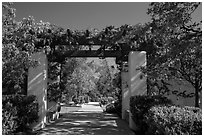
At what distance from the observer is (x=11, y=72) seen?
24.3ft

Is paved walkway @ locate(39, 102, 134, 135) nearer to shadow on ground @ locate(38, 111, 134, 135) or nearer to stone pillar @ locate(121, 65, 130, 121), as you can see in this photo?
shadow on ground @ locate(38, 111, 134, 135)

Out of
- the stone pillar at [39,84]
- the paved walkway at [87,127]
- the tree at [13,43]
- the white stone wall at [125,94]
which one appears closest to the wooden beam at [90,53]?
the stone pillar at [39,84]

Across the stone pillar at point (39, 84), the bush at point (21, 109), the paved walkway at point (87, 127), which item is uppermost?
the stone pillar at point (39, 84)

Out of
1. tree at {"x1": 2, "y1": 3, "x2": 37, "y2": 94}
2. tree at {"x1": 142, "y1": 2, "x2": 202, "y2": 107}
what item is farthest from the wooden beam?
tree at {"x1": 142, "y1": 2, "x2": 202, "y2": 107}

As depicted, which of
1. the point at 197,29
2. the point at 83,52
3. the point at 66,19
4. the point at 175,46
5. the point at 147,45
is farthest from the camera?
the point at 83,52

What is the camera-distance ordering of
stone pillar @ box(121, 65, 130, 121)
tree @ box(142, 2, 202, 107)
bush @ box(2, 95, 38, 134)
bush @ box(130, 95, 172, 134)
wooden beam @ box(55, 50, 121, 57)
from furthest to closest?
stone pillar @ box(121, 65, 130, 121) → wooden beam @ box(55, 50, 121, 57) → bush @ box(130, 95, 172, 134) → bush @ box(2, 95, 38, 134) → tree @ box(142, 2, 202, 107)

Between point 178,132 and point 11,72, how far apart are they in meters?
5.14

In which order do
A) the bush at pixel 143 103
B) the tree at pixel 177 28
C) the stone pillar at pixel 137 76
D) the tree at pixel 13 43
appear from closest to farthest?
the tree at pixel 177 28, the tree at pixel 13 43, the bush at pixel 143 103, the stone pillar at pixel 137 76

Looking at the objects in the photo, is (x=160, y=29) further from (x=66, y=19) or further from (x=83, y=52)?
(x=83, y=52)

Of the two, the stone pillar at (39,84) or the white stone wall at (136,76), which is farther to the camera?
the white stone wall at (136,76)

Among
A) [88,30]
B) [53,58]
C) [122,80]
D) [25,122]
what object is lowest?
[25,122]

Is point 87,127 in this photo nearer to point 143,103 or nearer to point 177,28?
point 143,103

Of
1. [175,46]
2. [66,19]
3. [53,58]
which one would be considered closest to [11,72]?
[66,19]

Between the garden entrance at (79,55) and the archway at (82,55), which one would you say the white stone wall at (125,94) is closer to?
the archway at (82,55)
